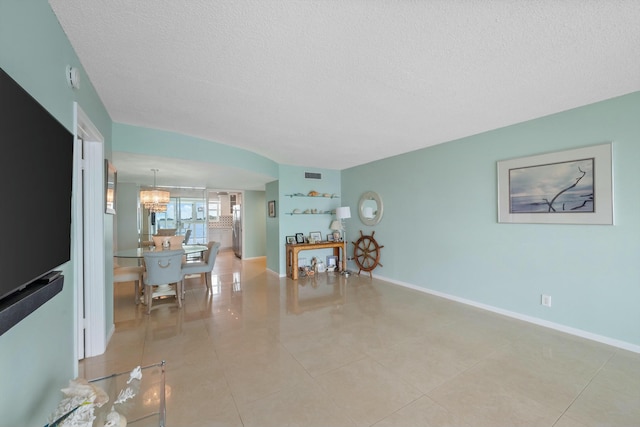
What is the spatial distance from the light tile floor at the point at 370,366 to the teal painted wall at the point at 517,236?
1.06ft

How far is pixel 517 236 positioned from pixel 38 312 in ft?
14.0

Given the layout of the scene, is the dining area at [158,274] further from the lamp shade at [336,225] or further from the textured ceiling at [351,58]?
the lamp shade at [336,225]

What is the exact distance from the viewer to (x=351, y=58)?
182 centimetres

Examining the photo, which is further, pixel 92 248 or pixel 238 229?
pixel 238 229

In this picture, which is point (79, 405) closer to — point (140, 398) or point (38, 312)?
point (38, 312)

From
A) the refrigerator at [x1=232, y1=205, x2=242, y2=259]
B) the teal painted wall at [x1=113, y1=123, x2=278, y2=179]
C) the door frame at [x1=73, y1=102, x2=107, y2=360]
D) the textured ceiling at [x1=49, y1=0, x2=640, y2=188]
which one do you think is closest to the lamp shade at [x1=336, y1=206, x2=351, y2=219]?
the teal painted wall at [x1=113, y1=123, x2=278, y2=179]

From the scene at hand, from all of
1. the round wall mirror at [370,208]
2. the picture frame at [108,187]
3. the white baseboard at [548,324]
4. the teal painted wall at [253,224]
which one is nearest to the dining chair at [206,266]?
the picture frame at [108,187]

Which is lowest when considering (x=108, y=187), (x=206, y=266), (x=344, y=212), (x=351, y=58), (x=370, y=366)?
(x=370, y=366)

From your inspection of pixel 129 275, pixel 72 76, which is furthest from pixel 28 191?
pixel 129 275

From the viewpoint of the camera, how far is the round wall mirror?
5.03 meters

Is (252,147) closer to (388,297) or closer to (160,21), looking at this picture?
(160,21)

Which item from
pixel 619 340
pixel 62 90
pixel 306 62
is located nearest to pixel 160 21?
pixel 62 90

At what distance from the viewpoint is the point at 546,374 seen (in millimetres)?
2029

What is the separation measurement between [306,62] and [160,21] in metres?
0.92
